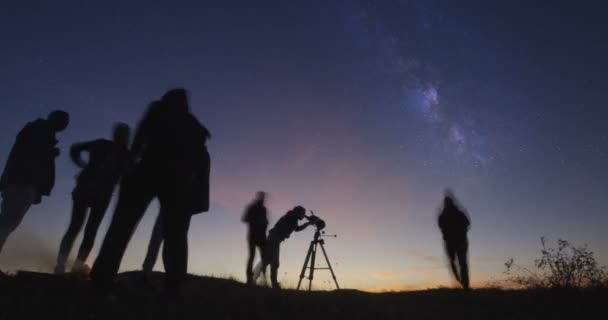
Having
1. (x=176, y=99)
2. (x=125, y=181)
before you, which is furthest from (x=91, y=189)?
(x=176, y=99)

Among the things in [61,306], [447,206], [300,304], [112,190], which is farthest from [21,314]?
[447,206]

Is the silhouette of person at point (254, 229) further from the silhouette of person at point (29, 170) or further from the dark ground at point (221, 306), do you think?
the silhouette of person at point (29, 170)

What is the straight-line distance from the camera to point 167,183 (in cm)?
417

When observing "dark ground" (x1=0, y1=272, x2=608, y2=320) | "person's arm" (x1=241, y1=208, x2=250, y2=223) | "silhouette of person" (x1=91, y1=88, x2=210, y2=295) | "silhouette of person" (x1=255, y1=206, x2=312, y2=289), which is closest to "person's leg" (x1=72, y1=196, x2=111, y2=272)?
"dark ground" (x1=0, y1=272, x2=608, y2=320)

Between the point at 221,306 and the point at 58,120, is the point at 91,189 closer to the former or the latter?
the point at 58,120

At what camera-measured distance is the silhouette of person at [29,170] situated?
Result: 5.59 meters

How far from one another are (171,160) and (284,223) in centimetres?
806

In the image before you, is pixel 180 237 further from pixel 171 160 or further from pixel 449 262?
pixel 449 262

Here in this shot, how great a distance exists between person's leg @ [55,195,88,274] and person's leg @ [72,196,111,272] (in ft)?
0.69

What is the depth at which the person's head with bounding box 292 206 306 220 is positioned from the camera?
476 inches

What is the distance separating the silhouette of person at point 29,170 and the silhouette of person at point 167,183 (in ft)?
8.72

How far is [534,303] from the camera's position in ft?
24.0

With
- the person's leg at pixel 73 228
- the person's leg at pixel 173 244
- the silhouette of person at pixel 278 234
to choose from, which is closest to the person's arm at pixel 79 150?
the person's leg at pixel 73 228

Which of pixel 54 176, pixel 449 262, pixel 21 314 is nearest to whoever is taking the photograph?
pixel 21 314
